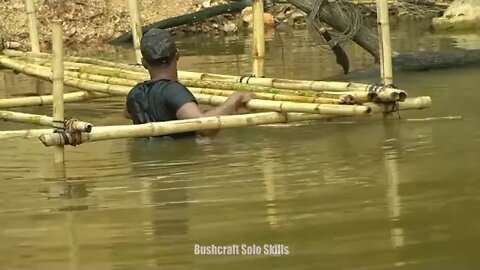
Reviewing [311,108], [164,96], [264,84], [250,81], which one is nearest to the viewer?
[311,108]

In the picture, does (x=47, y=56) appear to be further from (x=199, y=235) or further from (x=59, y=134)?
(x=199, y=235)

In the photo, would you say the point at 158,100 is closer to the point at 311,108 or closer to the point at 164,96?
the point at 164,96

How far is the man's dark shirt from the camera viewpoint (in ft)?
18.3

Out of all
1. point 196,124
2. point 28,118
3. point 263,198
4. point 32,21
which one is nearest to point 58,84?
point 196,124

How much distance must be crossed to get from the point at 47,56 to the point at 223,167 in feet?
12.6

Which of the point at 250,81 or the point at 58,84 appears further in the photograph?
the point at 250,81

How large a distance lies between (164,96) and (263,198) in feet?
5.15

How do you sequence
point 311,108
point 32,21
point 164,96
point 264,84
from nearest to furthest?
point 311,108 < point 164,96 < point 264,84 < point 32,21

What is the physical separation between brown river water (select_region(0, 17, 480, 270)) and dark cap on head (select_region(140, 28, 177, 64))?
50cm

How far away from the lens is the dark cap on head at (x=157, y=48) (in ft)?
18.6

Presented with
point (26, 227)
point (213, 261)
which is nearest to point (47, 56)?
point (26, 227)

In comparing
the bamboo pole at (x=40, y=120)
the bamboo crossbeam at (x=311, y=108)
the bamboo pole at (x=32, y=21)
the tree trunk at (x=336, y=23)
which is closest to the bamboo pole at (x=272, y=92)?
the bamboo crossbeam at (x=311, y=108)

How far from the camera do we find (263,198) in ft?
13.8

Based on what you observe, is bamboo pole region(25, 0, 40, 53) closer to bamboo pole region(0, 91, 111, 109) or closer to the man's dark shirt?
bamboo pole region(0, 91, 111, 109)
